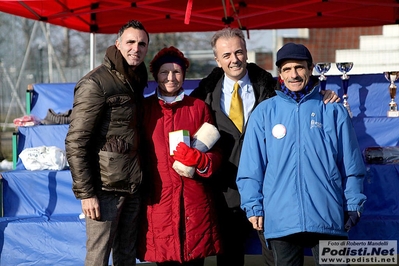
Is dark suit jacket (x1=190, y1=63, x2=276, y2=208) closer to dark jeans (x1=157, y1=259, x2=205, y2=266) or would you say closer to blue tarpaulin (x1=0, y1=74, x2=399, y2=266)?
dark jeans (x1=157, y1=259, x2=205, y2=266)

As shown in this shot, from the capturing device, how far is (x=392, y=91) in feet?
18.5

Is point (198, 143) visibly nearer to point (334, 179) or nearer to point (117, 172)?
point (117, 172)

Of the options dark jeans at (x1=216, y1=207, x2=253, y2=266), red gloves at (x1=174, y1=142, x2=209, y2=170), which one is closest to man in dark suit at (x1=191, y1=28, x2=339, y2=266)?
dark jeans at (x1=216, y1=207, x2=253, y2=266)

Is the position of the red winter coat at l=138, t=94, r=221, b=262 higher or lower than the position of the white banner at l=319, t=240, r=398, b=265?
higher

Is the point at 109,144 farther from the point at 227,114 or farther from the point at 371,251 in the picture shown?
the point at 371,251

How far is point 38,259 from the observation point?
202 inches

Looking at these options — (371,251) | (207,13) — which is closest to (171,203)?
(371,251)

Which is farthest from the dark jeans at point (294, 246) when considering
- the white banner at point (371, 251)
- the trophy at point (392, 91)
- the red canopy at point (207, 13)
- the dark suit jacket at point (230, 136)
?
the red canopy at point (207, 13)

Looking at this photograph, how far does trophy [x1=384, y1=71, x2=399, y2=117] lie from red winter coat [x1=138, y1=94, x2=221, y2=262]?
7.53ft

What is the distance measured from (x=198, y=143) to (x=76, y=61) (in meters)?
20.6

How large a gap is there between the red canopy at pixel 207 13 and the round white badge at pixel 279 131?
10.8 feet

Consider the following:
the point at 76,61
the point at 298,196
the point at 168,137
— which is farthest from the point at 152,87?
the point at 76,61

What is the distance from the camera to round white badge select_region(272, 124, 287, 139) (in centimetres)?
323

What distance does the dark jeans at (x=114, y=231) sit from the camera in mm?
3613
